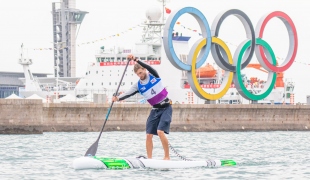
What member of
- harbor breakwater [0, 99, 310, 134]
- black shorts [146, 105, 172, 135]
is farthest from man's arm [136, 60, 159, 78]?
harbor breakwater [0, 99, 310, 134]

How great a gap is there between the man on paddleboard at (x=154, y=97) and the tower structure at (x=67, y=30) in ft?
310

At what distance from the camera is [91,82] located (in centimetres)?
7331

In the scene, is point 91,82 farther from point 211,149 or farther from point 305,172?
point 305,172

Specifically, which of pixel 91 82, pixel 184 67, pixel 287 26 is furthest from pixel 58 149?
pixel 91 82

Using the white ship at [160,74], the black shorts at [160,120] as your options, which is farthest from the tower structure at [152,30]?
the black shorts at [160,120]

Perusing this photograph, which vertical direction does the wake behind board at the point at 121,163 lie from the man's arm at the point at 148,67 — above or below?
below

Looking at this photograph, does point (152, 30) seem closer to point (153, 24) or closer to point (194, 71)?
point (153, 24)

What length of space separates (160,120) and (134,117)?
3176 cm

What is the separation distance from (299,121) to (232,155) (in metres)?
34.4

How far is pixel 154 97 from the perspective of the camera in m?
19.5

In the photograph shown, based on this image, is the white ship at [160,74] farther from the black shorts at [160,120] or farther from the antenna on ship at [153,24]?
the black shorts at [160,120]

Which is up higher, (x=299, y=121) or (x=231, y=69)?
(x=231, y=69)

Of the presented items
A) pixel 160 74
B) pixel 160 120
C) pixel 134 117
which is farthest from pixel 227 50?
pixel 160 120

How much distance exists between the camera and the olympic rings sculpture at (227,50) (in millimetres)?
52344
